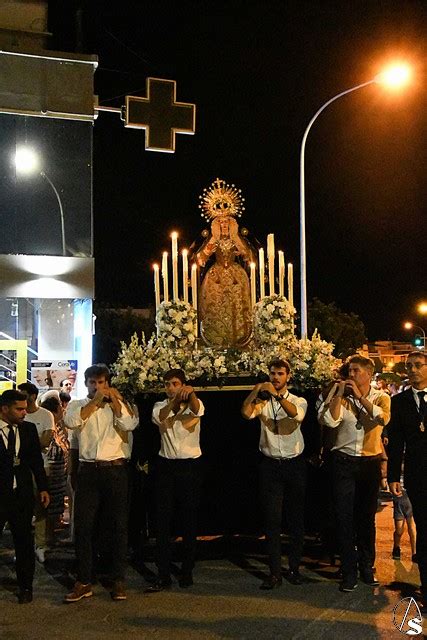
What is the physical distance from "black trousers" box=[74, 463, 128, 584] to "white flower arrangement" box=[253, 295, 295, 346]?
247 cm

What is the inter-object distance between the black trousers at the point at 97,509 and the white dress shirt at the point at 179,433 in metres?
0.46

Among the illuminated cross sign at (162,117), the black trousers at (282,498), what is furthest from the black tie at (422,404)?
the illuminated cross sign at (162,117)

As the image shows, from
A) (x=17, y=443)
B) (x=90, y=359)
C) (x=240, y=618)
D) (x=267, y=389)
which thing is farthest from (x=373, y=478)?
(x=90, y=359)

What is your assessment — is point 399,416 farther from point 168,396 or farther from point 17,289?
point 17,289

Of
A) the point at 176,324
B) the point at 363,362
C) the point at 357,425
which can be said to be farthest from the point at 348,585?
the point at 176,324

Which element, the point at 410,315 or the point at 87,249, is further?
the point at 410,315

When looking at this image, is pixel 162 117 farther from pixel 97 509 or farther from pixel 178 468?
pixel 97 509

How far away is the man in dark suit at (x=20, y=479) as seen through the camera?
611cm

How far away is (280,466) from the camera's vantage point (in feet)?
21.7

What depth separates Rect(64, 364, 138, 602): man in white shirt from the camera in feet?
20.5

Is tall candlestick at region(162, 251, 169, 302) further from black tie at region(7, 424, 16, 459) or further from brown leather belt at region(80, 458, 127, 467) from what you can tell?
black tie at region(7, 424, 16, 459)

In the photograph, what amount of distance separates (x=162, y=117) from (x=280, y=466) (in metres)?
5.80

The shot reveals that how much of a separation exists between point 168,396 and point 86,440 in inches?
33.3

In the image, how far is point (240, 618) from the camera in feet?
18.6
